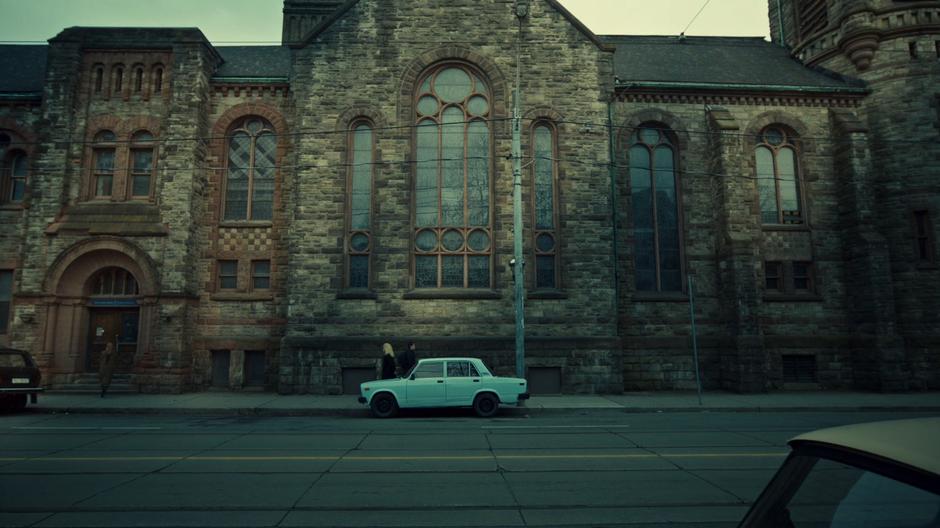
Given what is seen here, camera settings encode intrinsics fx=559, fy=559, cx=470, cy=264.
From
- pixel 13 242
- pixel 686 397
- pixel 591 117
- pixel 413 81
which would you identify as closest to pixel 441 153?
pixel 413 81

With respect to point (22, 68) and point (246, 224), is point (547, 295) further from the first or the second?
point (22, 68)

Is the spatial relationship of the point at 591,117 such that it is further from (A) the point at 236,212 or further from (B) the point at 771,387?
(A) the point at 236,212

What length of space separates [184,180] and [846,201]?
932 inches

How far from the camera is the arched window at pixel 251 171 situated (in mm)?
20219

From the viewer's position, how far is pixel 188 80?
19500mm

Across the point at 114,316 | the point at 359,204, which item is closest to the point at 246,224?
the point at 359,204

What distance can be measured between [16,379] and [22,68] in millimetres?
15644

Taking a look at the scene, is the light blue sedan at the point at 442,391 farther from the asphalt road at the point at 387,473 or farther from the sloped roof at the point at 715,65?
the sloped roof at the point at 715,65

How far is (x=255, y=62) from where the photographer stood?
23.6 metres

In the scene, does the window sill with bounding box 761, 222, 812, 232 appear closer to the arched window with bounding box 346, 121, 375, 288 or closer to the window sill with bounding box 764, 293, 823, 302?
the window sill with bounding box 764, 293, 823, 302

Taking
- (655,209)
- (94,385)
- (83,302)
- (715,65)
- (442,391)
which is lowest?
(94,385)

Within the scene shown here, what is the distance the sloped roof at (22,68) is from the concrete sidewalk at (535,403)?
11980mm

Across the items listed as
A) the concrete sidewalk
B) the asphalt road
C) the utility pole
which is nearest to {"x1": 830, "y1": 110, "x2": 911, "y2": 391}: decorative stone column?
the concrete sidewalk

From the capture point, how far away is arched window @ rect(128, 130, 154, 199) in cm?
1964
